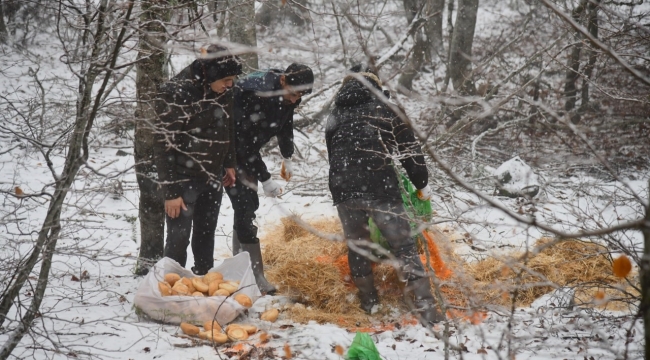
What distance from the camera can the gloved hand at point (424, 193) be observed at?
4.39 m

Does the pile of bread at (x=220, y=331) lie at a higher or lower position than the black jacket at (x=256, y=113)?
lower

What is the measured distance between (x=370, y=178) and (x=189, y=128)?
4.71 ft

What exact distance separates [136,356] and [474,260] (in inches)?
130

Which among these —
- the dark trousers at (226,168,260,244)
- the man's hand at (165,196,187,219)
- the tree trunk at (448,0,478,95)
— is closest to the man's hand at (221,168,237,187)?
the dark trousers at (226,168,260,244)

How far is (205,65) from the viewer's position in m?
3.94

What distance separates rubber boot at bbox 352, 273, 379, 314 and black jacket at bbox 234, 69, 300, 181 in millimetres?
1438

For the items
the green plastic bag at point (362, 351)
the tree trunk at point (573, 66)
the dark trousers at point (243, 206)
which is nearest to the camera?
the green plastic bag at point (362, 351)

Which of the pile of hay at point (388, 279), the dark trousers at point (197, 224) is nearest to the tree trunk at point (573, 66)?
the pile of hay at point (388, 279)

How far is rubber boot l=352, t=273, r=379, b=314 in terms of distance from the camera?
14.1 feet

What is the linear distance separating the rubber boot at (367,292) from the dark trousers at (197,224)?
4.22 ft

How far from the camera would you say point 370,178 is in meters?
4.11

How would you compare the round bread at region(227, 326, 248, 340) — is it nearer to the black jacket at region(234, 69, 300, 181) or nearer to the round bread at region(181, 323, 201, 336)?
the round bread at region(181, 323, 201, 336)

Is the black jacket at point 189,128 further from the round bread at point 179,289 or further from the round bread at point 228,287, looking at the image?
the round bread at point 228,287

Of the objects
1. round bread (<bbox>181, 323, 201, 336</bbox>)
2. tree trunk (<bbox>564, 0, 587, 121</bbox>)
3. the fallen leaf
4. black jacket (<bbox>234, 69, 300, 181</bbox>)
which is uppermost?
tree trunk (<bbox>564, 0, 587, 121</bbox>)
